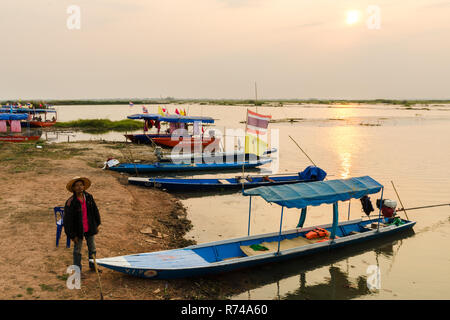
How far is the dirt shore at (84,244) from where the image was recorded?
6.21 metres

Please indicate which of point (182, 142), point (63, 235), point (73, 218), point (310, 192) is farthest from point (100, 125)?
point (73, 218)

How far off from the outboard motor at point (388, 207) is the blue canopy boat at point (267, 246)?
1.47 ft

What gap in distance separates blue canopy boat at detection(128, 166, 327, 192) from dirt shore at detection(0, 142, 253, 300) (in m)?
0.58

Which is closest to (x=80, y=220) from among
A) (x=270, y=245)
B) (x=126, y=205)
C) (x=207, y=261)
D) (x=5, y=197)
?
(x=207, y=261)

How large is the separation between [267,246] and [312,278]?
1.45 m

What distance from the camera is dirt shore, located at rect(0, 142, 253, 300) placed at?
6211 millimetres

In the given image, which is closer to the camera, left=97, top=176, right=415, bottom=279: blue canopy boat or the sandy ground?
the sandy ground

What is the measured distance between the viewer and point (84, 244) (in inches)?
312

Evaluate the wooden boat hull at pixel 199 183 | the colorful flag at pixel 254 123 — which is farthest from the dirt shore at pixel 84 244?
the colorful flag at pixel 254 123

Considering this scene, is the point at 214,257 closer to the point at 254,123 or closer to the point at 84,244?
the point at 84,244

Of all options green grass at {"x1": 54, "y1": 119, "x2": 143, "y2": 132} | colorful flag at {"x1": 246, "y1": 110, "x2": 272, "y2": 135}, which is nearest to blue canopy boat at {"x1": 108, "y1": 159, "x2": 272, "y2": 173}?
colorful flag at {"x1": 246, "y1": 110, "x2": 272, "y2": 135}

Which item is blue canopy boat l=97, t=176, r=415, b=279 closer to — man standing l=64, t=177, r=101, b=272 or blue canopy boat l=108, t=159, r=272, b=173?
man standing l=64, t=177, r=101, b=272

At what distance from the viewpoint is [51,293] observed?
5.89 metres
